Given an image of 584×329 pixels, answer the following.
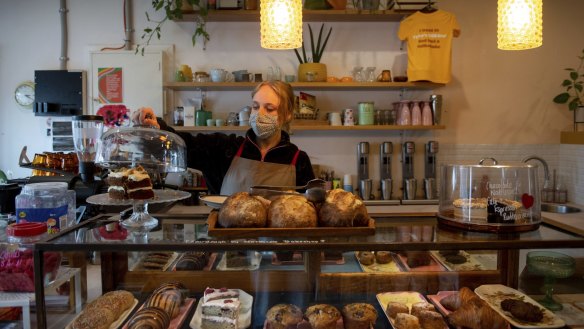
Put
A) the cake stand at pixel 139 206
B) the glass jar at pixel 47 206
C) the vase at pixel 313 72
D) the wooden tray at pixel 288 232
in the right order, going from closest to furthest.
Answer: the wooden tray at pixel 288 232 < the cake stand at pixel 139 206 < the glass jar at pixel 47 206 < the vase at pixel 313 72

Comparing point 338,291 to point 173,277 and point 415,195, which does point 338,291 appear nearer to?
point 173,277

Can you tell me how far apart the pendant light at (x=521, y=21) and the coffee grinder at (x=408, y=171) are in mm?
1997

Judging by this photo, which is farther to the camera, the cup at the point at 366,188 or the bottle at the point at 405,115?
the cup at the point at 366,188

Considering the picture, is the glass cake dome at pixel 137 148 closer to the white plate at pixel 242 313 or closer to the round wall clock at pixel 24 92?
the white plate at pixel 242 313

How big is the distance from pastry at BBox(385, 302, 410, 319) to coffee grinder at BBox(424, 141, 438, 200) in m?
3.10

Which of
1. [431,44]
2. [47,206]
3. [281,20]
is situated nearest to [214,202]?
[47,206]

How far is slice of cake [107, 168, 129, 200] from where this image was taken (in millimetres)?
1356

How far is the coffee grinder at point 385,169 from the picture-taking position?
440 centimetres

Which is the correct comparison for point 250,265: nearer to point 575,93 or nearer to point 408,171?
point 408,171

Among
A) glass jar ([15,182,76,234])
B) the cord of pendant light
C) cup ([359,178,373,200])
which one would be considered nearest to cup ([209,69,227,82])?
the cord of pendant light

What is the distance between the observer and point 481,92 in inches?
181

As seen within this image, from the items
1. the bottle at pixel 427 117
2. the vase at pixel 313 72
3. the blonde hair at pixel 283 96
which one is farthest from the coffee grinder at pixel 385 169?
the blonde hair at pixel 283 96

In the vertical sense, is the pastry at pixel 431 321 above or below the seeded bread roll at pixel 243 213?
below

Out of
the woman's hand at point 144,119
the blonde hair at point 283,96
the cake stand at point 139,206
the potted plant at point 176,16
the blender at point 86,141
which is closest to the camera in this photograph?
the cake stand at point 139,206
